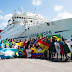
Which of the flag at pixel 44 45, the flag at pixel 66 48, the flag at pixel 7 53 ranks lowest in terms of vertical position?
the flag at pixel 7 53

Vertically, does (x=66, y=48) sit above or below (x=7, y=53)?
above

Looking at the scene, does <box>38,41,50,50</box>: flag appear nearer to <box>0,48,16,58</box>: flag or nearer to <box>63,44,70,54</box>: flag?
<box>63,44,70,54</box>: flag

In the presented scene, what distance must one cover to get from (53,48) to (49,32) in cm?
1014

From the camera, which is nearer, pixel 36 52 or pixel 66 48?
pixel 66 48

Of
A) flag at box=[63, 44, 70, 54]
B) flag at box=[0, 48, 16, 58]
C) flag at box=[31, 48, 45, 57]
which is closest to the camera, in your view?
flag at box=[63, 44, 70, 54]

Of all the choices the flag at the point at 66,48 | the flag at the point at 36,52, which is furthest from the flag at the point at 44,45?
the flag at the point at 66,48

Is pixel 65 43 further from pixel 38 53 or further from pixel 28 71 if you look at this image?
pixel 28 71

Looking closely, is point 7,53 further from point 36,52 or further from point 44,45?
point 44,45

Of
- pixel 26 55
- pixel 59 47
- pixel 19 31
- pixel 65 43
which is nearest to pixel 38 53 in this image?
pixel 26 55

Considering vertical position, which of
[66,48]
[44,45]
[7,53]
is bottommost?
[7,53]

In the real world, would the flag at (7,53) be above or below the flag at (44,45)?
below

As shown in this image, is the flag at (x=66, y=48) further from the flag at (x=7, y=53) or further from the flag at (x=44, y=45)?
the flag at (x=7, y=53)

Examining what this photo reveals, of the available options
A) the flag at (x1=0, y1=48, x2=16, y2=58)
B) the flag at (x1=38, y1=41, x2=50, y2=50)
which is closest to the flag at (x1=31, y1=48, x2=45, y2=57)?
the flag at (x1=38, y1=41, x2=50, y2=50)

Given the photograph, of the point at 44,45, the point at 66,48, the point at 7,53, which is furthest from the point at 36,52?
the point at 66,48
